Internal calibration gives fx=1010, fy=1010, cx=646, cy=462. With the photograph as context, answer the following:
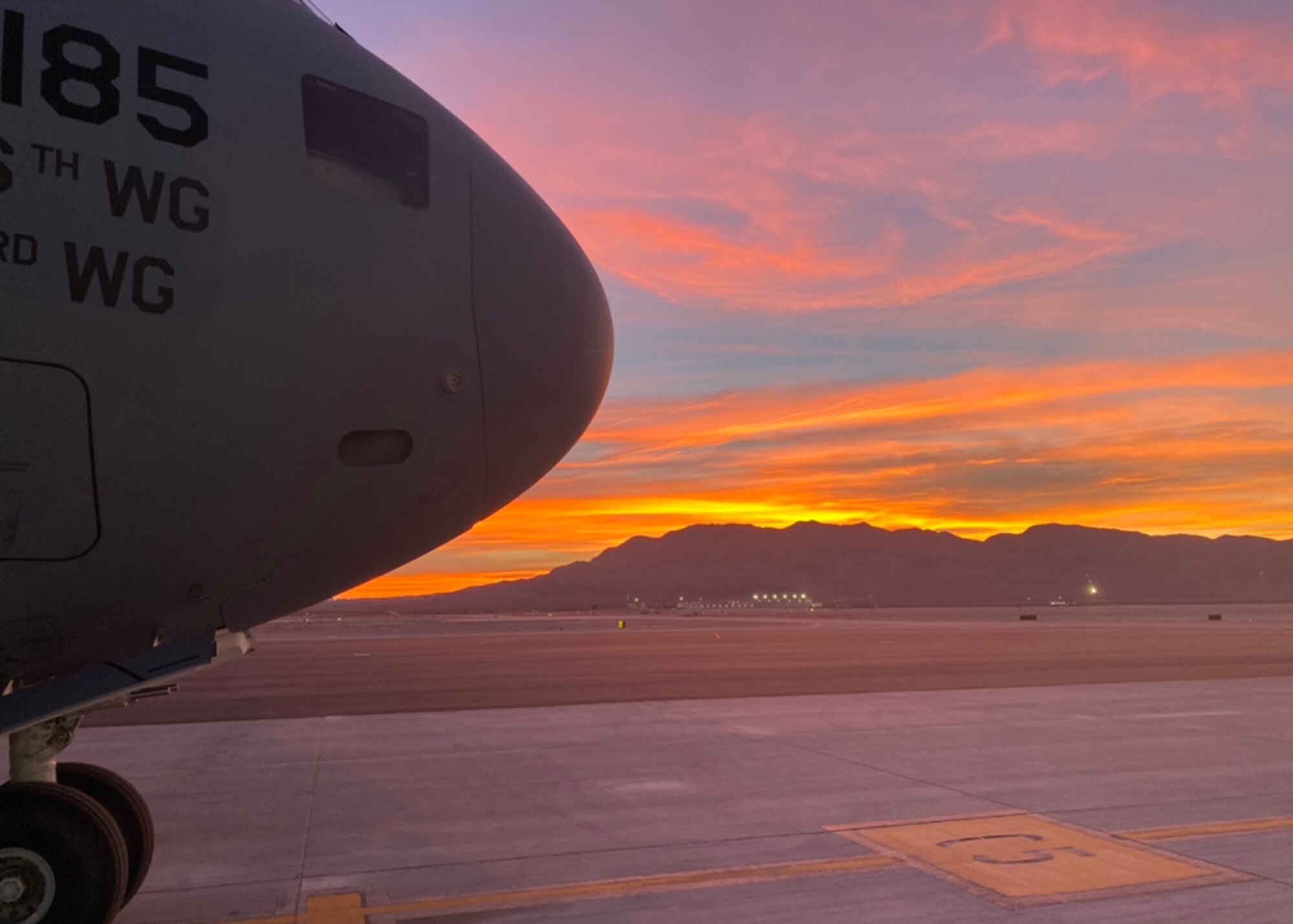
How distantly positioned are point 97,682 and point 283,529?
4.96ft

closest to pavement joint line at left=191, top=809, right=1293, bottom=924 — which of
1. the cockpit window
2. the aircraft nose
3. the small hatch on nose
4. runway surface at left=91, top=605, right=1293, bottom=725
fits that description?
the aircraft nose

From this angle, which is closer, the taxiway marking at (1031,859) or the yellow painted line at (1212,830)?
the taxiway marking at (1031,859)

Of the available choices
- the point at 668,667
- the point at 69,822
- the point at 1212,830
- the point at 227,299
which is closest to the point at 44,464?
the point at 227,299

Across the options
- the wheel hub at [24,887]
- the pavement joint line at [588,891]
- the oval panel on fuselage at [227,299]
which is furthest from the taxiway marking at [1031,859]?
the wheel hub at [24,887]

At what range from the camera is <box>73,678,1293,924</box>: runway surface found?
641cm

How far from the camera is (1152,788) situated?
974 cm

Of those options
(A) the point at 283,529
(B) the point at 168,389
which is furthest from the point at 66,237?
(A) the point at 283,529

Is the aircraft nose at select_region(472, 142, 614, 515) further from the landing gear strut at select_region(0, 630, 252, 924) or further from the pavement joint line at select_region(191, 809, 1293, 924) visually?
the pavement joint line at select_region(191, 809, 1293, 924)

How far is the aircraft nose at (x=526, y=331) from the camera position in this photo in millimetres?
4574

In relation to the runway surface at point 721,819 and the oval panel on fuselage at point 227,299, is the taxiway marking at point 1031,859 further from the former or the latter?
the oval panel on fuselage at point 227,299

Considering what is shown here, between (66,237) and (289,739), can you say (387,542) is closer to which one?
(66,237)

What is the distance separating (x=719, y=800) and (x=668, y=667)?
16.0 metres

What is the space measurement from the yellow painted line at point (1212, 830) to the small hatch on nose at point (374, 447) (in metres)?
6.61

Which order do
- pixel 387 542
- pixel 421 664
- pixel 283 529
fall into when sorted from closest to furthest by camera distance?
pixel 283 529 → pixel 387 542 → pixel 421 664
